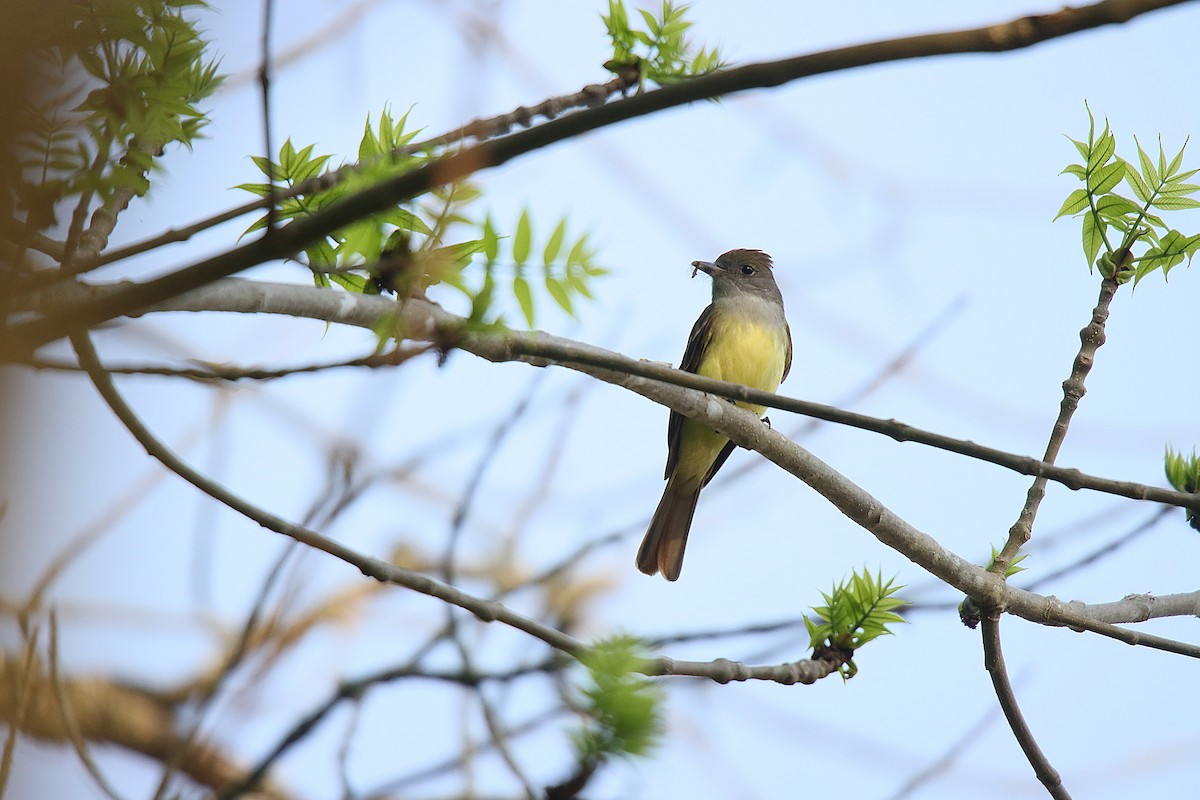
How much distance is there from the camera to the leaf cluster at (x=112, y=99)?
1.67 meters

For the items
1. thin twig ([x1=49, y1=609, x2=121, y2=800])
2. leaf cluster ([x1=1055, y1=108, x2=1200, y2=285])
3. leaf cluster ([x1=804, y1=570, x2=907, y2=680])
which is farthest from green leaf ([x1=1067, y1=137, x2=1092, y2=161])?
thin twig ([x1=49, y1=609, x2=121, y2=800])

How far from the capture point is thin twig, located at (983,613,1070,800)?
130 inches

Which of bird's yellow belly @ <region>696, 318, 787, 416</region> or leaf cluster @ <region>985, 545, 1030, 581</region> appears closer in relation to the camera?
leaf cluster @ <region>985, 545, 1030, 581</region>

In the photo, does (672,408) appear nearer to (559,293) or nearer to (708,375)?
(559,293)

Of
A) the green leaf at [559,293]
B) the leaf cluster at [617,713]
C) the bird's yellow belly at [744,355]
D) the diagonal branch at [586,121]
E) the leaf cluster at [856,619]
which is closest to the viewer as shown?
the diagonal branch at [586,121]

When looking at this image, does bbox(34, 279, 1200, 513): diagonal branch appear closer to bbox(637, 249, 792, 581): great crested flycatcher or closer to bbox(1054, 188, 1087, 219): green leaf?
bbox(1054, 188, 1087, 219): green leaf

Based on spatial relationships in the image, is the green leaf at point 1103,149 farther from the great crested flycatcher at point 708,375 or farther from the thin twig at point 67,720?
the great crested flycatcher at point 708,375

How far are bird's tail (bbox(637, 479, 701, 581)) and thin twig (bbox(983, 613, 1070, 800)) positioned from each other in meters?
3.49

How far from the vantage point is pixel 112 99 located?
7.13 feet

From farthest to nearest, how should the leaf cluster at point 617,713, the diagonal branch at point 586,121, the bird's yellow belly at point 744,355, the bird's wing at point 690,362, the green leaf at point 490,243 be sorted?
the bird's wing at point 690,362 → the bird's yellow belly at point 744,355 → the green leaf at point 490,243 → the leaf cluster at point 617,713 → the diagonal branch at point 586,121

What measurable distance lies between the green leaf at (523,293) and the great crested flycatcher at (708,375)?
4.72 meters

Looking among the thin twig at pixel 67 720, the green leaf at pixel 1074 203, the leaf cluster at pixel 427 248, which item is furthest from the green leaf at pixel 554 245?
the green leaf at pixel 1074 203

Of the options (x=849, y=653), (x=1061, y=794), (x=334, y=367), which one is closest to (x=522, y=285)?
(x=334, y=367)

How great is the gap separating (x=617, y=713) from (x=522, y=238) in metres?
0.81
